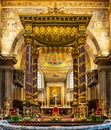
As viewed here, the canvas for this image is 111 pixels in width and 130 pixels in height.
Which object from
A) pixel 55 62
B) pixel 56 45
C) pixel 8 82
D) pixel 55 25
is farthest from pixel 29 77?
pixel 55 62

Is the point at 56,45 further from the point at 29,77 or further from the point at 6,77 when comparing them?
the point at 6,77

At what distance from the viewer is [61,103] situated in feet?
121

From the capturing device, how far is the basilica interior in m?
16.7

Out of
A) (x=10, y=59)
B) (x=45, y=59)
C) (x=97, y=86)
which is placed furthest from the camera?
(x=45, y=59)

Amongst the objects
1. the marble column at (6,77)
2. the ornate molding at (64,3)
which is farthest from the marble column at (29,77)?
the ornate molding at (64,3)

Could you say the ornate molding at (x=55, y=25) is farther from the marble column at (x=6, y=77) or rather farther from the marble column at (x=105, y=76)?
the marble column at (x=105, y=76)

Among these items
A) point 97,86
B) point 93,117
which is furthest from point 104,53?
point 93,117

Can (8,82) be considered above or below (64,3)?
below

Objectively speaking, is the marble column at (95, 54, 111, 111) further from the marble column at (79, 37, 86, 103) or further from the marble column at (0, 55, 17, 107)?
the marble column at (79, 37, 86, 103)

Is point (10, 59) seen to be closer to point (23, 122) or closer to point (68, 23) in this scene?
point (68, 23)

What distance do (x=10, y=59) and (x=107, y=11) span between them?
758 cm

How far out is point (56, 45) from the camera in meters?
18.5

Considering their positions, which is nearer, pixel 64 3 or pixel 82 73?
pixel 82 73

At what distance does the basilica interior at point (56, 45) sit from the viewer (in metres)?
16.7
